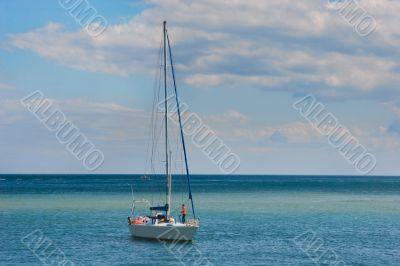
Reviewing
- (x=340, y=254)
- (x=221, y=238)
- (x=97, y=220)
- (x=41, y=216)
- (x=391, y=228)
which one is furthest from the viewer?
(x=41, y=216)

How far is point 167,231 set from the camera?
5959 cm

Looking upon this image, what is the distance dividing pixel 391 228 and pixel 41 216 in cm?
4413

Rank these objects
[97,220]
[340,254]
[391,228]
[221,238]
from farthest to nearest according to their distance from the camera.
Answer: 1. [97,220]
2. [391,228]
3. [221,238]
4. [340,254]

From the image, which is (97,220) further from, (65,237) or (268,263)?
(268,263)

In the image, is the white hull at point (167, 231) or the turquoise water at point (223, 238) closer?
the turquoise water at point (223, 238)

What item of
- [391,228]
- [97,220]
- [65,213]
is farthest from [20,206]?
[391,228]

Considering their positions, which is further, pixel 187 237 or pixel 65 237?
pixel 65 237

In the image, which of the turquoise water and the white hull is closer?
the turquoise water

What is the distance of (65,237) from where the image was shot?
63.4 metres

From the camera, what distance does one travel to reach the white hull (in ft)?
193

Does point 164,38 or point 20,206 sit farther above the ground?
point 164,38

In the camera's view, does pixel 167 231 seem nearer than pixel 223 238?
Yes

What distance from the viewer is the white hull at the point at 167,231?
58.9m

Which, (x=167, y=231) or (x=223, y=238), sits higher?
(x=167, y=231)
